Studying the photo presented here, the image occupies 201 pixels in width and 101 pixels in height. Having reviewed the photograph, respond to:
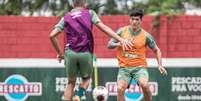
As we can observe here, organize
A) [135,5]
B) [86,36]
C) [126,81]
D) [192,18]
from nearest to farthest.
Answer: [86,36] → [126,81] → [192,18] → [135,5]

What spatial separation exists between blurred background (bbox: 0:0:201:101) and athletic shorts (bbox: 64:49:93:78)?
3303 mm

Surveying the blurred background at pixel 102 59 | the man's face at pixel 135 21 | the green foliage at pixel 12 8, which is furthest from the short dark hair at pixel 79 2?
the green foliage at pixel 12 8

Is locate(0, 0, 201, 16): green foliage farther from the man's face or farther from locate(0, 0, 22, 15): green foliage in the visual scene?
the man's face

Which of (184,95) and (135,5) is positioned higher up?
(135,5)

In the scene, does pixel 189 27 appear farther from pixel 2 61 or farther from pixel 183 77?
pixel 2 61

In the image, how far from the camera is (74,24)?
975 centimetres

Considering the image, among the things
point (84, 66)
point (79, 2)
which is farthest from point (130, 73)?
point (79, 2)

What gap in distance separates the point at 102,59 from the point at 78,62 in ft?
11.2

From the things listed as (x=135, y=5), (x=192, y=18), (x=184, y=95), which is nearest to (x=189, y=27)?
(x=192, y=18)

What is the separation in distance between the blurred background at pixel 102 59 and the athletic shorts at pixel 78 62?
330cm

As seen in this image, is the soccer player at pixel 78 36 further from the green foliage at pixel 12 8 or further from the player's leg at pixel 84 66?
the green foliage at pixel 12 8

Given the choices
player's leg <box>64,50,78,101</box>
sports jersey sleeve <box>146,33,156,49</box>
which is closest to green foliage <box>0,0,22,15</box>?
sports jersey sleeve <box>146,33,156,49</box>

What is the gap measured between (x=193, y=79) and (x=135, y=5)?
3.00 meters

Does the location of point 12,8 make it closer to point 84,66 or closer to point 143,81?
point 143,81
